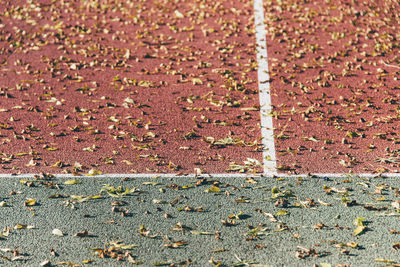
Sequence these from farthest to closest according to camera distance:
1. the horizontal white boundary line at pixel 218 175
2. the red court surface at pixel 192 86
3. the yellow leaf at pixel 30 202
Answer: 1. the red court surface at pixel 192 86
2. the horizontal white boundary line at pixel 218 175
3. the yellow leaf at pixel 30 202

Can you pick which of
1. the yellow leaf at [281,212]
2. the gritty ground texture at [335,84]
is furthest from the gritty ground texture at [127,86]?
the yellow leaf at [281,212]

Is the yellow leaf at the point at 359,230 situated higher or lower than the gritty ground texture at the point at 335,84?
lower

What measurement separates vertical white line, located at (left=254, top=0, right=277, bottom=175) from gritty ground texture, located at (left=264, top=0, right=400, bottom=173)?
0.10 metres

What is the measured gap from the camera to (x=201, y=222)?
198 inches

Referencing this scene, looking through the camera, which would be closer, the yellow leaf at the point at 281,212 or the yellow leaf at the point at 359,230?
the yellow leaf at the point at 359,230

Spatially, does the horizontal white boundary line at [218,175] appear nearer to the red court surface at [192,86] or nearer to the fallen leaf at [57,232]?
the red court surface at [192,86]

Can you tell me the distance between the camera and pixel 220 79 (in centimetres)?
819

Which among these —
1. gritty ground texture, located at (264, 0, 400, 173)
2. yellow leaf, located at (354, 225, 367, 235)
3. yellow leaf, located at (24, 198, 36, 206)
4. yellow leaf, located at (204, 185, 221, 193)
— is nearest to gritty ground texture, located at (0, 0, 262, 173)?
yellow leaf, located at (204, 185, 221, 193)

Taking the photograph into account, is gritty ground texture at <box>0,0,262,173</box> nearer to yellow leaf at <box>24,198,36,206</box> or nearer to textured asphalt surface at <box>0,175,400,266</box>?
textured asphalt surface at <box>0,175,400,266</box>

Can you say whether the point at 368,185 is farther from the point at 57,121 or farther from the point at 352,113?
the point at 57,121

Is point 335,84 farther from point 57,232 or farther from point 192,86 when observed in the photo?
point 57,232

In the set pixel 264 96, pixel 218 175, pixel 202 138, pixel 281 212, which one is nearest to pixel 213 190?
pixel 218 175

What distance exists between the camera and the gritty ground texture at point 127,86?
6.23 meters

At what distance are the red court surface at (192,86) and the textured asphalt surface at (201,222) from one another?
352mm
